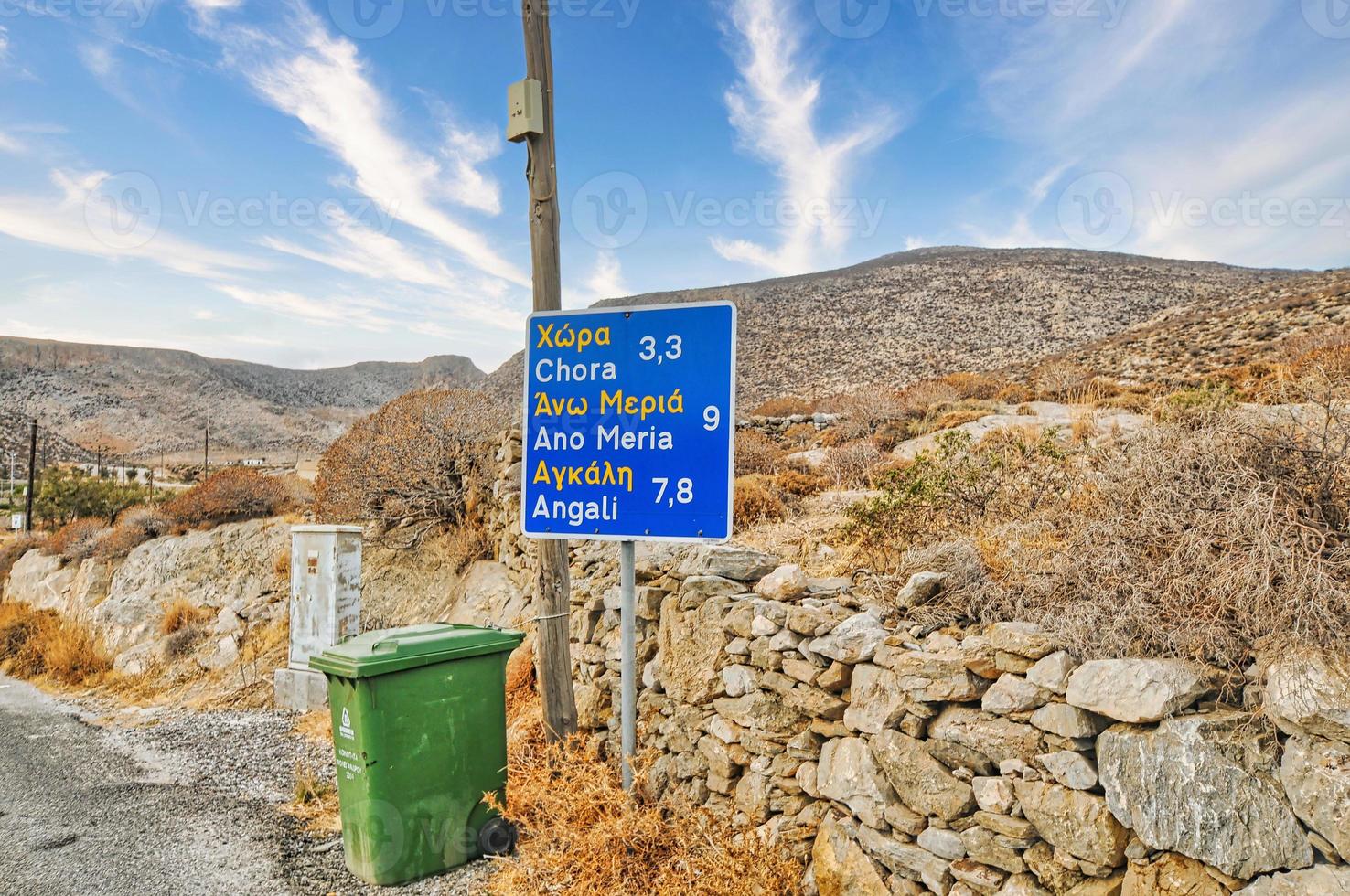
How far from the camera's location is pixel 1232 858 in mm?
2154

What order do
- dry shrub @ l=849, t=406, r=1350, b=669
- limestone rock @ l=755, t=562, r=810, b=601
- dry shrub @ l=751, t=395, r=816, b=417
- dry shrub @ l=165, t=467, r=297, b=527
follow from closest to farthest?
1. dry shrub @ l=849, t=406, r=1350, b=669
2. limestone rock @ l=755, t=562, r=810, b=601
3. dry shrub @ l=165, t=467, r=297, b=527
4. dry shrub @ l=751, t=395, r=816, b=417

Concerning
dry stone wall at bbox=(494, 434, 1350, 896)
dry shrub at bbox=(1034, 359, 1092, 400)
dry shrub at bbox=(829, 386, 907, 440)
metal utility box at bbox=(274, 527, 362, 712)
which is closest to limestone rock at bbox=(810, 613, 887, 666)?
dry stone wall at bbox=(494, 434, 1350, 896)

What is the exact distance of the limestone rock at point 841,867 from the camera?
10.1 feet

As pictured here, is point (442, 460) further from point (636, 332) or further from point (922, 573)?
point (922, 573)

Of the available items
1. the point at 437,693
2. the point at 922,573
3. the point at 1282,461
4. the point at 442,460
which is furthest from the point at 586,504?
the point at 442,460

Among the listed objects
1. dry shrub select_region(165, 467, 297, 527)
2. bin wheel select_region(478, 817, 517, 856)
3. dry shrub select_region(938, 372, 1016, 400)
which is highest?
dry shrub select_region(938, 372, 1016, 400)

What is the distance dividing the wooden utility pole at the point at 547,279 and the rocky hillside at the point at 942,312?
95.0 feet

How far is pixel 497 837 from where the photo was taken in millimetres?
4137

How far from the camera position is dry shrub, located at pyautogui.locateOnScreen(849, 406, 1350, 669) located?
2.47 meters

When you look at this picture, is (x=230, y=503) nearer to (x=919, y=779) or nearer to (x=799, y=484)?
(x=799, y=484)

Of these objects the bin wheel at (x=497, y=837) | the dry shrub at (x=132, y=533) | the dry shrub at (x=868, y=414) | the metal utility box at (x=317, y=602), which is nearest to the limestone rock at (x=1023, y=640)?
the bin wheel at (x=497, y=837)

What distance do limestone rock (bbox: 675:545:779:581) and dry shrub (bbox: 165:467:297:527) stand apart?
1090cm

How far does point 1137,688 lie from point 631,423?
7.43 ft

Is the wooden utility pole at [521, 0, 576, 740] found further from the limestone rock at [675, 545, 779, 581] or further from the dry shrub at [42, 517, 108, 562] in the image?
the dry shrub at [42, 517, 108, 562]
